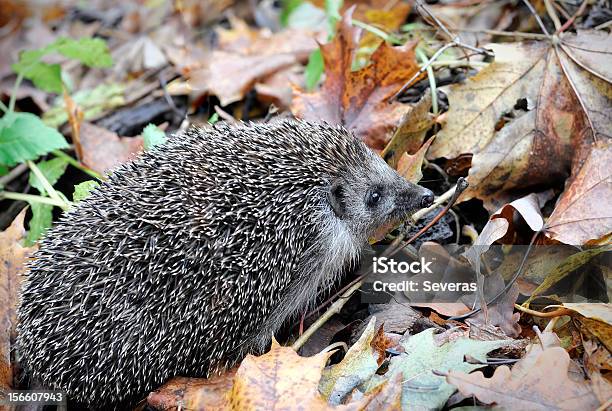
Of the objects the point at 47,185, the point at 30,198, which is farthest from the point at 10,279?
the point at 47,185

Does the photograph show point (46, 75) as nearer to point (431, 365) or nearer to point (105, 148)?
point (105, 148)

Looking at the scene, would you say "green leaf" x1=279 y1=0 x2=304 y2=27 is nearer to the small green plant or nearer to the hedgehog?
the small green plant

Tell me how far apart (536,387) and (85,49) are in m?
4.76

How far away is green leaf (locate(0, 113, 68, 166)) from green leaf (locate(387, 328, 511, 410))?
3089 millimetres

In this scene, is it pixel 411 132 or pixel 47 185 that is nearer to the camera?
pixel 411 132

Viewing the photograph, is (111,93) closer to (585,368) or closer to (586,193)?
(586,193)

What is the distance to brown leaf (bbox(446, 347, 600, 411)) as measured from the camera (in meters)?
2.85

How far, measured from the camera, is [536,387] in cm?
289

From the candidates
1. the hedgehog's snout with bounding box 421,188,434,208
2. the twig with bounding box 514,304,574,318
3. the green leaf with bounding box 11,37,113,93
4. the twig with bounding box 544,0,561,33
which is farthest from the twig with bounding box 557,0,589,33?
the green leaf with bounding box 11,37,113,93

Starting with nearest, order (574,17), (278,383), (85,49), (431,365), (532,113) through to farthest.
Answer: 1. (278,383)
2. (431,365)
3. (532,113)
4. (574,17)
5. (85,49)

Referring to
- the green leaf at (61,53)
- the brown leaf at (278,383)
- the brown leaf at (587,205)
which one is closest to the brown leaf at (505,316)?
the brown leaf at (587,205)

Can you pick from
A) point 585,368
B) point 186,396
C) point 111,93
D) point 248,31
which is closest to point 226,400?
point 186,396

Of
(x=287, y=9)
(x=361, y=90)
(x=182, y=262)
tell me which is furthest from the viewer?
(x=287, y=9)

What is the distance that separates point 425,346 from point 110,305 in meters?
1.72
